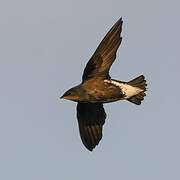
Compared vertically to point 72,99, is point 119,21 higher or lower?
higher

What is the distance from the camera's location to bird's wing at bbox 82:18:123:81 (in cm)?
1316

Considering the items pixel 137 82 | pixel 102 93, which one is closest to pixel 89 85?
pixel 102 93

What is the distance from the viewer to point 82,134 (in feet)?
48.7

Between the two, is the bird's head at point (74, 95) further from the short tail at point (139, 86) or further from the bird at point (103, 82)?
the short tail at point (139, 86)

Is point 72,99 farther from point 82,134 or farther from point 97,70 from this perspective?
point 82,134

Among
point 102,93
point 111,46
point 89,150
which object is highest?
point 111,46

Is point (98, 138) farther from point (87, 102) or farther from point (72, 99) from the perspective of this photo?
point (72, 99)

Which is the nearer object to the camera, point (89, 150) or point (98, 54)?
point (98, 54)

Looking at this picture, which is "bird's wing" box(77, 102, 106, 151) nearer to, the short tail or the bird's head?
the short tail

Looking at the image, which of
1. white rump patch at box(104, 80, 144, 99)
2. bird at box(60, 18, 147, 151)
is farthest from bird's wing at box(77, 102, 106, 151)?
white rump patch at box(104, 80, 144, 99)

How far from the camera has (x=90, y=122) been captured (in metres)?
14.8

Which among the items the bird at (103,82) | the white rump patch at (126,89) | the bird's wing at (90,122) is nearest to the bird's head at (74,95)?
the bird at (103,82)

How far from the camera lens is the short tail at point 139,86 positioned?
1425 centimetres

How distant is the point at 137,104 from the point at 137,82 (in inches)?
21.7
